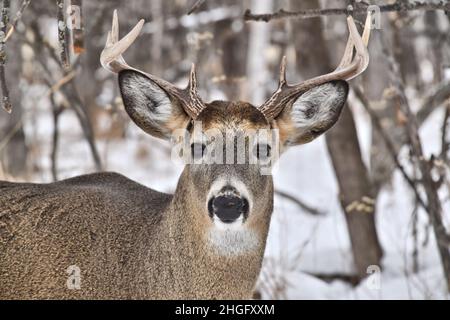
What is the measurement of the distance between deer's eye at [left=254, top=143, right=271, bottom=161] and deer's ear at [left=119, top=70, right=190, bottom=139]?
19.6 inches

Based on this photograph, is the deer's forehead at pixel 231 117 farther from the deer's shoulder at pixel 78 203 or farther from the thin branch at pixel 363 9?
the thin branch at pixel 363 9

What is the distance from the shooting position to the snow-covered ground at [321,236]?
7.35 metres

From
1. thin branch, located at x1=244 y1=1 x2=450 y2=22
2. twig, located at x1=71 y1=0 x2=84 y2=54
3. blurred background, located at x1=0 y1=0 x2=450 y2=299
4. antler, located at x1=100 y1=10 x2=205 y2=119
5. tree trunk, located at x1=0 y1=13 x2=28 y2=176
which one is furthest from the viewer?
tree trunk, located at x1=0 y1=13 x2=28 y2=176

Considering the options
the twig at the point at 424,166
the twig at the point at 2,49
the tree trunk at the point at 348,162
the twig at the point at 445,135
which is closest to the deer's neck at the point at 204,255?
the twig at the point at 2,49

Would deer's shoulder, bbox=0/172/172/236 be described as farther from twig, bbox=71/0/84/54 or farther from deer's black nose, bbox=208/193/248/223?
twig, bbox=71/0/84/54

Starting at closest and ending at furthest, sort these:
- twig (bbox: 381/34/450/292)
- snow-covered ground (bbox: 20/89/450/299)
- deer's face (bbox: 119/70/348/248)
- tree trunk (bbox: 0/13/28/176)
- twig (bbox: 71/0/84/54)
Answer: deer's face (bbox: 119/70/348/248) → twig (bbox: 71/0/84/54) → twig (bbox: 381/34/450/292) → snow-covered ground (bbox: 20/89/450/299) → tree trunk (bbox: 0/13/28/176)

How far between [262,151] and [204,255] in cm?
66

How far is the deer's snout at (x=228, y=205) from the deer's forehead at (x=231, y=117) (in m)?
0.51

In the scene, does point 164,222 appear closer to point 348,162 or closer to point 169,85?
point 169,85

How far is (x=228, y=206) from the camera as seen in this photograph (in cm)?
445

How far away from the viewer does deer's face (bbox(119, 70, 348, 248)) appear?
4.61 meters

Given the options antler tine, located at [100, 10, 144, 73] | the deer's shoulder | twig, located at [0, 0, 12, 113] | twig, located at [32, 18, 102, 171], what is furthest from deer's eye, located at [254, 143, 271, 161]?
twig, located at [32, 18, 102, 171]

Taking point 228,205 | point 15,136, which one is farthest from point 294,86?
point 15,136
